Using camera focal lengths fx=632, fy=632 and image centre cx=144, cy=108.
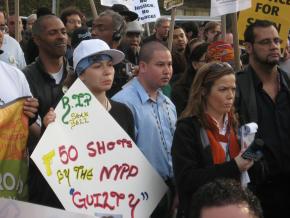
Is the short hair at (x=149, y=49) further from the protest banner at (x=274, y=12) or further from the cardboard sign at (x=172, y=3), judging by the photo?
the cardboard sign at (x=172, y=3)

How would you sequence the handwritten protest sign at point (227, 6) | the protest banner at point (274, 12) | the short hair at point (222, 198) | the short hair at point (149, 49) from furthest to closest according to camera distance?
1. the protest banner at point (274, 12)
2. the handwritten protest sign at point (227, 6)
3. the short hair at point (149, 49)
4. the short hair at point (222, 198)

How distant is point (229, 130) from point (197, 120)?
24 centimetres

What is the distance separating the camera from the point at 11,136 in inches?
135

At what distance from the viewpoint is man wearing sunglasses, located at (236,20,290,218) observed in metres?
4.30

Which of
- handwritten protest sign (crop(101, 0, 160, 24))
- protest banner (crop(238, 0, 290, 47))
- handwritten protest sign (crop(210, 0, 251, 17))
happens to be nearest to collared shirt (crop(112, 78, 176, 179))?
handwritten protest sign (crop(210, 0, 251, 17))

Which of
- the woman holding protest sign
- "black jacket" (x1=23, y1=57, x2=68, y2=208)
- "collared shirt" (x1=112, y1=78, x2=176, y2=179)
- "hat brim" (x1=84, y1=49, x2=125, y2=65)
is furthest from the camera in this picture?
"collared shirt" (x1=112, y1=78, x2=176, y2=179)

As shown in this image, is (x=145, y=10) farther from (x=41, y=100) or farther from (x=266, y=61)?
(x=41, y=100)

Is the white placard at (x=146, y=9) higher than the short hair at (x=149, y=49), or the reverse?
the short hair at (x=149, y=49)

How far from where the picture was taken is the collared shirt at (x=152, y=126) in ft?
13.3

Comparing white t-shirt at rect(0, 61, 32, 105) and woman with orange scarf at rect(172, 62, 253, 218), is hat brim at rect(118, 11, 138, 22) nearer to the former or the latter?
woman with orange scarf at rect(172, 62, 253, 218)

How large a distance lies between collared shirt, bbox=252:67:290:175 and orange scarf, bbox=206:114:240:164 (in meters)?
0.53

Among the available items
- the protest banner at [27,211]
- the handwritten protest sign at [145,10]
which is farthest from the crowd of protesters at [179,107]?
the handwritten protest sign at [145,10]

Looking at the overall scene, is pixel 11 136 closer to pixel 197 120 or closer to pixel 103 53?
pixel 103 53

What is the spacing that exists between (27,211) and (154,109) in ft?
5.26
